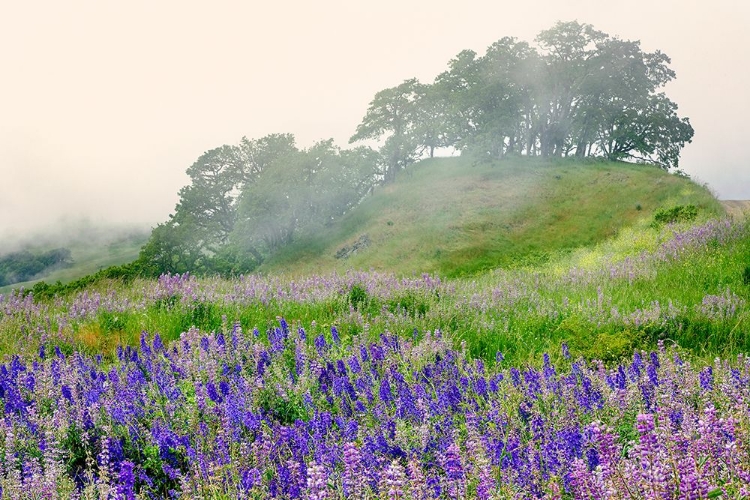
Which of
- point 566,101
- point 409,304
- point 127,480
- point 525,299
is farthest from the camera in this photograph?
point 566,101

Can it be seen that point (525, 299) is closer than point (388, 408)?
No

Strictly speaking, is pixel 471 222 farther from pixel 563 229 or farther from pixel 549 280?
pixel 549 280

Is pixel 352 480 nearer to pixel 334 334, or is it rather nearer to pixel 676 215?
pixel 334 334

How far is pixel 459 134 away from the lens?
5012cm

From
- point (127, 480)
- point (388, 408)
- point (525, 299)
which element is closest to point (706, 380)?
point (388, 408)

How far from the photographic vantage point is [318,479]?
177 centimetres

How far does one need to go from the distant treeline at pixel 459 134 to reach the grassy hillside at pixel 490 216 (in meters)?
2.71

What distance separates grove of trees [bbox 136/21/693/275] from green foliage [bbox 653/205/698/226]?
64.7 feet

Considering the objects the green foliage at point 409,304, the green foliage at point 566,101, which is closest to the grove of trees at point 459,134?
the green foliage at point 566,101

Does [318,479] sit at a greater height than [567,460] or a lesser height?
greater

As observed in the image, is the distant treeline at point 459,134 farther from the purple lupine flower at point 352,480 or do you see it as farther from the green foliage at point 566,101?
the purple lupine flower at point 352,480

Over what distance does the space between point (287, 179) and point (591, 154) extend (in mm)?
26473

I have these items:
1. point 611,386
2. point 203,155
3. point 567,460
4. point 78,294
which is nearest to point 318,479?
point 567,460

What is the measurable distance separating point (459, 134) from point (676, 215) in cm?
2986
